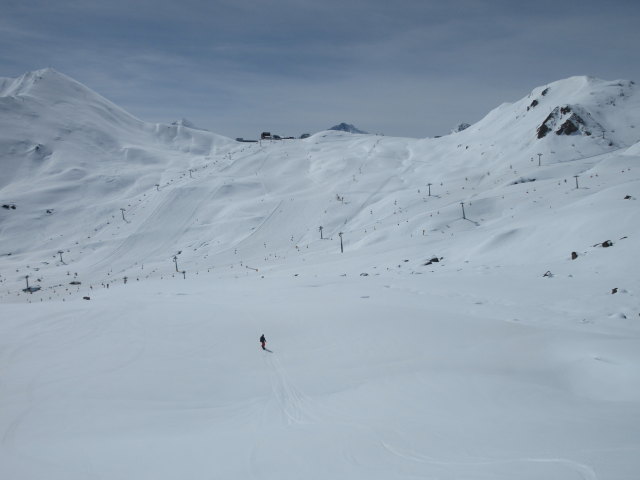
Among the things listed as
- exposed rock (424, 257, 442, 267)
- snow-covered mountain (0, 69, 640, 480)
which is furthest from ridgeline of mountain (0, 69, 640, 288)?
exposed rock (424, 257, 442, 267)

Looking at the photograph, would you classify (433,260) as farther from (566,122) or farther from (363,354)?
(566,122)

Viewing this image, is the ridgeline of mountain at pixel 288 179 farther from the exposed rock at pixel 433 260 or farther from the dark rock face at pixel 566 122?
the exposed rock at pixel 433 260

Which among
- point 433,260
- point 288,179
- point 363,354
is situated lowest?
point 363,354

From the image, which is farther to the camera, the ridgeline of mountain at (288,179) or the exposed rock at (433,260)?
the ridgeline of mountain at (288,179)

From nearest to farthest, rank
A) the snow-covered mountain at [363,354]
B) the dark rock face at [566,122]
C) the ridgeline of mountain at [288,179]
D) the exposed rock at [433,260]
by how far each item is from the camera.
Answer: the snow-covered mountain at [363,354]
the exposed rock at [433,260]
the ridgeline of mountain at [288,179]
the dark rock face at [566,122]

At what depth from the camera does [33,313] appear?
2252 cm

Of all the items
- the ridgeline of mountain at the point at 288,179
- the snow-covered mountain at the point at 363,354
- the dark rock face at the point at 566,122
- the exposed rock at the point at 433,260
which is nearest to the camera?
the snow-covered mountain at the point at 363,354

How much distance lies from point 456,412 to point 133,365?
38.4ft

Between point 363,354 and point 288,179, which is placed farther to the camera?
point 288,179

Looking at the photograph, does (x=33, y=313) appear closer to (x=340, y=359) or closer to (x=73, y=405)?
(x=73, y=405)

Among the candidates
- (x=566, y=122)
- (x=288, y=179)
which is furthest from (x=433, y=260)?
(x=566, y=122)

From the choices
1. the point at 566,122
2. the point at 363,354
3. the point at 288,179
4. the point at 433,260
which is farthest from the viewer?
the point at 288,179

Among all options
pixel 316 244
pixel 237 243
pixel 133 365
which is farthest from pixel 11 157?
pixel 133 365

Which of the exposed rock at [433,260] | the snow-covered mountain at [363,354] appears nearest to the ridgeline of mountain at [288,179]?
the snow-covered mountain at [363,354]
